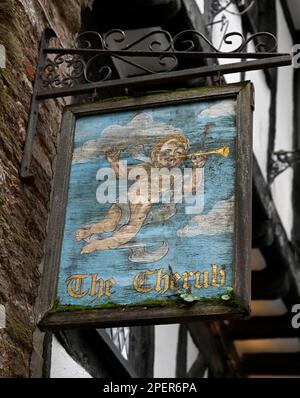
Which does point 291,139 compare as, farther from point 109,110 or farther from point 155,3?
point 109,110

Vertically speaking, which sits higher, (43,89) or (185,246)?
(43,89)

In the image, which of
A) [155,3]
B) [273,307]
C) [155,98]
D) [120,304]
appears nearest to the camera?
[120,304]

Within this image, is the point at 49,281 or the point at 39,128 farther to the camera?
the point at 39,128

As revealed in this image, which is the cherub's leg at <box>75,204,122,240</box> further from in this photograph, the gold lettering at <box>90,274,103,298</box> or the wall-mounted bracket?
the wall-mounted bracket

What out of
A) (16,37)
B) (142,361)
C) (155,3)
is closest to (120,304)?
(16,37)

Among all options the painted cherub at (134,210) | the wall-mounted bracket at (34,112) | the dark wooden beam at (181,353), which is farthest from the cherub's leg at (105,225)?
the dark wooden beam at (181,353)

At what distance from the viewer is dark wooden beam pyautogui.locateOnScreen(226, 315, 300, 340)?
28.8ft

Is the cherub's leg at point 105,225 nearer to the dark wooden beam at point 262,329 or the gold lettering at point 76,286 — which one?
the gold lettering at point 76,286

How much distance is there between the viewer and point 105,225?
4.02m

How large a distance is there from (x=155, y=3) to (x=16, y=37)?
5.12 ft

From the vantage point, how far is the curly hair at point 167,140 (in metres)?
4.14

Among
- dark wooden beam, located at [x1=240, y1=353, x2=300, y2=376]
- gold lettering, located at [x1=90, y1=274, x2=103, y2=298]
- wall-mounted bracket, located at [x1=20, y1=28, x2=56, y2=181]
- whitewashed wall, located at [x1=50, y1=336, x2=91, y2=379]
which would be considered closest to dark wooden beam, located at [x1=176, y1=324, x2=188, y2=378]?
dark wooden beam, located at [x1=240, y1=353, x2=300, y2=376]

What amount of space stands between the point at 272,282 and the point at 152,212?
4.10 metres

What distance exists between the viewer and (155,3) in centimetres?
582
